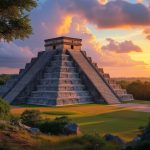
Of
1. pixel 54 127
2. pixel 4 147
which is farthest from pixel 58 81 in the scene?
pixel 4 147

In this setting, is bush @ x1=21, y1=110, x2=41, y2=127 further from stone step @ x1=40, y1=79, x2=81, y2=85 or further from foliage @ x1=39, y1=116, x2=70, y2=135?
stone step @ x1=40, y1=79, x2=81, y2=85

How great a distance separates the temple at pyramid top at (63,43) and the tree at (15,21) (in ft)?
120

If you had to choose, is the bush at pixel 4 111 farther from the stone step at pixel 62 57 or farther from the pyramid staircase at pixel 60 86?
the stone step at pixel 62 57

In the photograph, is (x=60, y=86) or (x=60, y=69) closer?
(x=60, y=86)

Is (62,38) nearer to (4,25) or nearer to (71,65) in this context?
(71,65)

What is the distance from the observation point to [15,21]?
18.0m

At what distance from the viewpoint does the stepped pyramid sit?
4788 centimetres

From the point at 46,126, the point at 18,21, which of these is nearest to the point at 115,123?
the point at 46,126

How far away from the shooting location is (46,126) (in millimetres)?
18406

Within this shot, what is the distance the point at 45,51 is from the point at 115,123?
3487 centimetres

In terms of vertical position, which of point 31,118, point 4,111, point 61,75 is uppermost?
point 61,75

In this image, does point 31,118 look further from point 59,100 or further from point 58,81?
point 58,81

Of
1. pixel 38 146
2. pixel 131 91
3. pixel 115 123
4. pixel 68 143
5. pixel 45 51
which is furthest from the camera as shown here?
pixel 131 91

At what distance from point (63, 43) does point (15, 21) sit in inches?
1481
